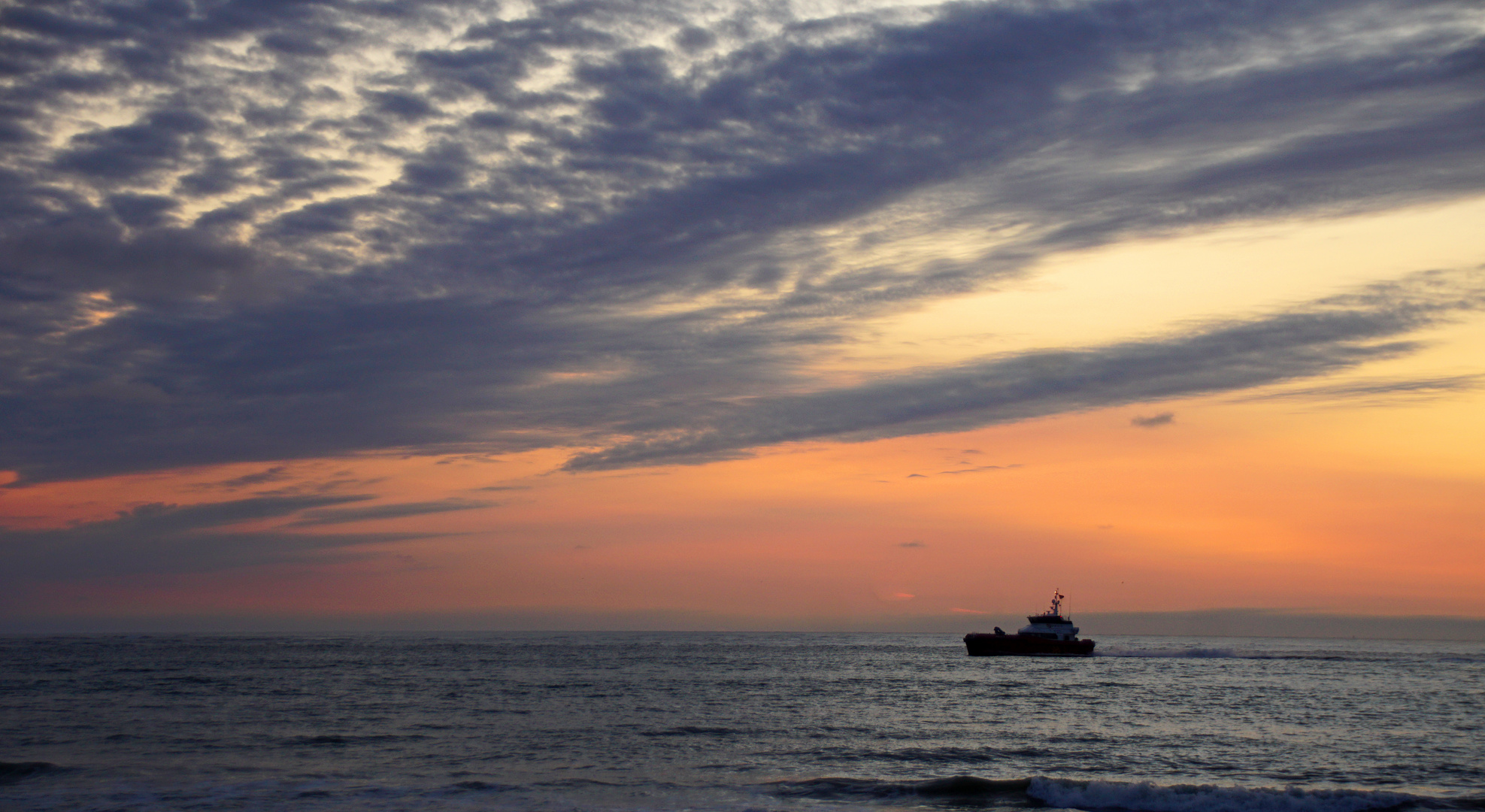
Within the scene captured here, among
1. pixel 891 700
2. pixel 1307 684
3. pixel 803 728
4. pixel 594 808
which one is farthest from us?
pixel 1307 684

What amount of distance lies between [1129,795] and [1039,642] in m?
79.2

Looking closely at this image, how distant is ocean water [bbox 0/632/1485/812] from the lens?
26.7 meters

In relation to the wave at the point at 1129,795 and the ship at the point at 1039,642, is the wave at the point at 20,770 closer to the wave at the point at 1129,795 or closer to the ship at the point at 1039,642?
the wave at the point at 1129,795

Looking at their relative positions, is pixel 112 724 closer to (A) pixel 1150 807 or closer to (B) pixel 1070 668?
(A) pixel 1150 807

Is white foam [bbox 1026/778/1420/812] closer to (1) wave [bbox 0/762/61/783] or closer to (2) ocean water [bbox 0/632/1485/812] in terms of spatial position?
(2) ocean water [bbox 0/632/1485/812]

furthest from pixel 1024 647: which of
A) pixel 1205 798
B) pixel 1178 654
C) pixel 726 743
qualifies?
pixel 1205 798

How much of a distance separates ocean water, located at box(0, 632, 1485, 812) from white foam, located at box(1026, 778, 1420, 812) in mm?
86

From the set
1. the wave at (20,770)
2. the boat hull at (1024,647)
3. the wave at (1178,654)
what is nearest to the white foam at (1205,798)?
the wave at (20,770)

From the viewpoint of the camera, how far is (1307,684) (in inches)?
2613

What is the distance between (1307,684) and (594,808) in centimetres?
6336

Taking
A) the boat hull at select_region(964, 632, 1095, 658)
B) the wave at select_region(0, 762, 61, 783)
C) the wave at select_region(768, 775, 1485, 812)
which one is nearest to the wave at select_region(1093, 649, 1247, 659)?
the boat hull at select_region(964, 632, 1095, 658)

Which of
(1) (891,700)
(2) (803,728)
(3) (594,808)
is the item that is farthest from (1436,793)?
(1) (891,700)

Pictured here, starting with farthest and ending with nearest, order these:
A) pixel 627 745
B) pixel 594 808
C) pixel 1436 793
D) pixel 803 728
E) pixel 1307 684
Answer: pixel 1307 684 < pixel 803 728 < pixel 627 745 < pixel 1436 793 < pixel 594 808

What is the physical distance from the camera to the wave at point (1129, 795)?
25859mm
